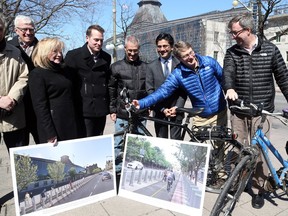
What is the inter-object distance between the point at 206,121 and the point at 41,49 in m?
2.16

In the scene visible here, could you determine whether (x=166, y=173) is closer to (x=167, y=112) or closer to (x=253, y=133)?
(x=167, y=112)

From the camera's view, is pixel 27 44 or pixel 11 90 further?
pixel 27 44

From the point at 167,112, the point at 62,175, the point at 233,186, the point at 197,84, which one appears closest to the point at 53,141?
the point at 62,175

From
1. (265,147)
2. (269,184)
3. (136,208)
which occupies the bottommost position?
(136,208)

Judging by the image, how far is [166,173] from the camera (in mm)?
2934

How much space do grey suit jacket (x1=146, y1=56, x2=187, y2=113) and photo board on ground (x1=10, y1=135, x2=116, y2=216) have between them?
929 millimetres

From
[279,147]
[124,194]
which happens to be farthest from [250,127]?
[279,147]

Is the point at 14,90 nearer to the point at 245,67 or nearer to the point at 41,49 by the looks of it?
the point at 41,49

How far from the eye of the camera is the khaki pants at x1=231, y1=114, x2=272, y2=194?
3.02 metres

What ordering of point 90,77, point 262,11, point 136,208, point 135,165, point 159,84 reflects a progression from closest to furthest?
point 136,208, point 135,165, point 90,77, point 159,84, point 262,11

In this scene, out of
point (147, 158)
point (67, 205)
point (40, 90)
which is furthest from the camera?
point (147, 158)

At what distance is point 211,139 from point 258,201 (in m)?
0.89

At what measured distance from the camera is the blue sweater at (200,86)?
10.3 ft

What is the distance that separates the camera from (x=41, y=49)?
2.68m
